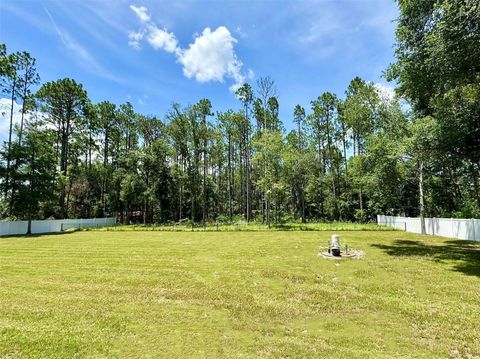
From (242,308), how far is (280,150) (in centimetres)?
2313

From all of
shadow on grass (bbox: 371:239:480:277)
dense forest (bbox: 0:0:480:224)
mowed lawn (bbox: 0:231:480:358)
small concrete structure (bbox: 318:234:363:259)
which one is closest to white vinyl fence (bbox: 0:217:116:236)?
dense forest (bbox: 0:0:480:224)

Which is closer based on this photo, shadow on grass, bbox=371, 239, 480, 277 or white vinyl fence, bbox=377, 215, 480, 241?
shadow on grass, bbox=371, 239, 480, 277

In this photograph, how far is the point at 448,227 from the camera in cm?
1677

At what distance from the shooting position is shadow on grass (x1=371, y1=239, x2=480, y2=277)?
9.13m

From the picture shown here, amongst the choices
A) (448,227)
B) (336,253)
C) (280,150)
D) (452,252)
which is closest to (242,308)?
(336,253)

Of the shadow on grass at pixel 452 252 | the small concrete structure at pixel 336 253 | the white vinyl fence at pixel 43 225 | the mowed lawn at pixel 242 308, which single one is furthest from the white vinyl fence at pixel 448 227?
the white vinyl fence at pixel 43 225

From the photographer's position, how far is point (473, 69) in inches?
364

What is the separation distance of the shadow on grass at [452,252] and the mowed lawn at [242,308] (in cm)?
14

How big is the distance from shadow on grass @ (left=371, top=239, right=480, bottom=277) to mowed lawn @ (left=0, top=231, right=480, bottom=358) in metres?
0.14

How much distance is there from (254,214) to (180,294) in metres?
33.7

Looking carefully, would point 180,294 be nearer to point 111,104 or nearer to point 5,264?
point 5,264

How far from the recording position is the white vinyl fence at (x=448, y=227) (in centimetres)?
1456

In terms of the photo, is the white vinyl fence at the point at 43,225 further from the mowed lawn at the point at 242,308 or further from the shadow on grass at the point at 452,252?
the shadow on grass at the point at 452,252

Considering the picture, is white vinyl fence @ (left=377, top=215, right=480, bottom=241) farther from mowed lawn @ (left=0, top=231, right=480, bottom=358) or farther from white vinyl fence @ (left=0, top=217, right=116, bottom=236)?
white vinyl fence @ (left=0, top=217, right=116, bottom=236)
